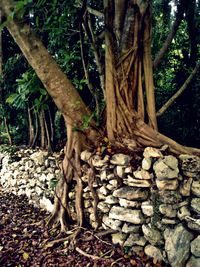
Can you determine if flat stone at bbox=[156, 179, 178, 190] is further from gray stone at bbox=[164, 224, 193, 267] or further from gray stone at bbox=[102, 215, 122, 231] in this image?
gray stone at bbox=[102, 215, 122, 231]

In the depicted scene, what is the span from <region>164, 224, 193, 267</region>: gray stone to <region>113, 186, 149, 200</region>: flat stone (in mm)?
488

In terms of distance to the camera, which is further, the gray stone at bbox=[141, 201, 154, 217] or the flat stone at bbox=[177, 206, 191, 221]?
the gray stone at bbox=[141, 201, 154, 217]

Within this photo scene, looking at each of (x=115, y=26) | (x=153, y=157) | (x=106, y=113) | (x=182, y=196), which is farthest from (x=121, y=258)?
(x=115, y=26)

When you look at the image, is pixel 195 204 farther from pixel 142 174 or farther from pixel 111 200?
pixel 111 200

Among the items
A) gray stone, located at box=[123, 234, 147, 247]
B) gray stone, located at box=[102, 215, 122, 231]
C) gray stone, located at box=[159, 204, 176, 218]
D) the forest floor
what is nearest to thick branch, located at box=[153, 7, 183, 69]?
gray stone, located at box=[159, 204, 176, 218]

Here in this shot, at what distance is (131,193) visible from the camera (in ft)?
10.7

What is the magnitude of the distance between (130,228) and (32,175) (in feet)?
8.34

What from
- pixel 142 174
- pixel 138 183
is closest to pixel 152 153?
pixel 142 174

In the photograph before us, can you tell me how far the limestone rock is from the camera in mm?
3034

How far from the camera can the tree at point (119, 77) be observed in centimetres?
353

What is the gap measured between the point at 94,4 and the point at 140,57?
70.5 inches

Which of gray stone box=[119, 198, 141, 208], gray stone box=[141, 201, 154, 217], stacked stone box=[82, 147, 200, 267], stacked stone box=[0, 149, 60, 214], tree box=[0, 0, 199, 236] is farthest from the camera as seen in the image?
stacked stone box=[0, 149, 60, 214]

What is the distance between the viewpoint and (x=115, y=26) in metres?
3.80

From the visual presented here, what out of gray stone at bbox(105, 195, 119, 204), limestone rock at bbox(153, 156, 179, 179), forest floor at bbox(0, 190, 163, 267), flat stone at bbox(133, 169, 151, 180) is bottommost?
forest floor at bbox(0, 190, 163, 267)
